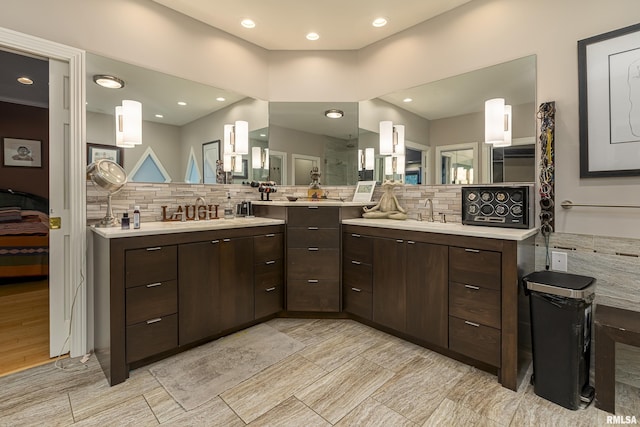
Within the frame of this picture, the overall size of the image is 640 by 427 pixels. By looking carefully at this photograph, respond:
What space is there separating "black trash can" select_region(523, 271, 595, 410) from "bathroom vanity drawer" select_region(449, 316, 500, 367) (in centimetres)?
21

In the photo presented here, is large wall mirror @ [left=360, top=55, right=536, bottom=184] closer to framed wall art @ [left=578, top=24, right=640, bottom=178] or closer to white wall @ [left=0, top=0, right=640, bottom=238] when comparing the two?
white wall @ [left=0, top=0, right=640, bottom=238]

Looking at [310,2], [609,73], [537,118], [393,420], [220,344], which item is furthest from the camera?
[310,2]

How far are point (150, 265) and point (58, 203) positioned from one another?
873 millimetres

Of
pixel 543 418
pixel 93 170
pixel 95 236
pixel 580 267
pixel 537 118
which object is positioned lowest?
pixel 543 418

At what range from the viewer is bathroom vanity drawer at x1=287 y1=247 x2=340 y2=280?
111 inches

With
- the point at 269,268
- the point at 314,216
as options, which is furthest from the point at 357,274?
the point at 269,268

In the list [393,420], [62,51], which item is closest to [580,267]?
[393,420]

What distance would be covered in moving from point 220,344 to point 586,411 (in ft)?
7.85

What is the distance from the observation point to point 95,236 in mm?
2189

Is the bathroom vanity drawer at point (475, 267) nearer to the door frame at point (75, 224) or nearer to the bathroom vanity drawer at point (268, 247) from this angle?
the bathroom vanity drawer at point (268, 247)

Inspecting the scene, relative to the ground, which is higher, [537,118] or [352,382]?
[537,118]

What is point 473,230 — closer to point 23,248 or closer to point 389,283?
point 389,283

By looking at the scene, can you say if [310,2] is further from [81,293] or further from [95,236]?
[81,293]

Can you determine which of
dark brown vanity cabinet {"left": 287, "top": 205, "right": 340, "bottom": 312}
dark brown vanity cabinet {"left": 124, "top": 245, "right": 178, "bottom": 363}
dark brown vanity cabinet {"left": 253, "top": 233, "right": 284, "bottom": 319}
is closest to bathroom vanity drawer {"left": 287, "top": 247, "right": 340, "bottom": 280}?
dark brown vanity cabinet {"left": 287, "top": 205, "right": 340, "bottom": 312}
